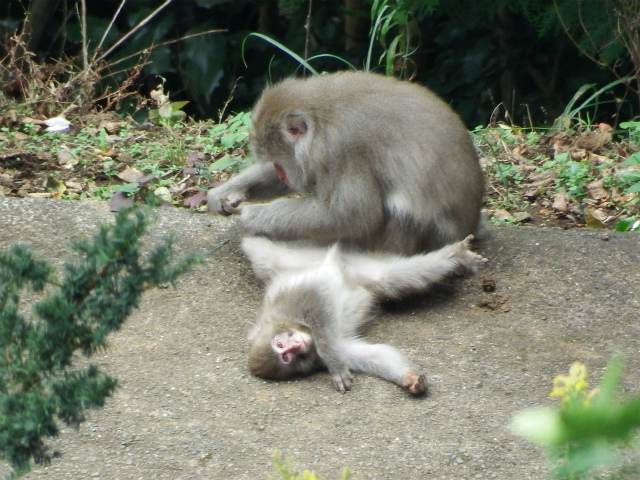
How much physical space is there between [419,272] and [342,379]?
0.83 m

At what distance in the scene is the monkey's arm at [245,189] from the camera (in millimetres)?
Answer: 4980

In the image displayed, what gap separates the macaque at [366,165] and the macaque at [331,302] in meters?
0.13

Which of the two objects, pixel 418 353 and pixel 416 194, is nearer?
pixel 418 353

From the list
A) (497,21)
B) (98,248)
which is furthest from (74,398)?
(497,21)

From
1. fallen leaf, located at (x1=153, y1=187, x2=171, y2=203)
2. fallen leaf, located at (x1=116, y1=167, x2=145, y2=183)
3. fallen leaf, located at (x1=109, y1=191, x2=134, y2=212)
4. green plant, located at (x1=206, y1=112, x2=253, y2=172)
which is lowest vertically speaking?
fallen leaf, located at (x1=153, y1=187, x2=171, y2=203)

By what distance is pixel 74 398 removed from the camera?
1.93 m

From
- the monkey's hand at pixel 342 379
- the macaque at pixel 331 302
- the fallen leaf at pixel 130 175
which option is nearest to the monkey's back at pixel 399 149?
the macaque at pixel 331 302

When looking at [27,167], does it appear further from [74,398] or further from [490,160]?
[74,398]

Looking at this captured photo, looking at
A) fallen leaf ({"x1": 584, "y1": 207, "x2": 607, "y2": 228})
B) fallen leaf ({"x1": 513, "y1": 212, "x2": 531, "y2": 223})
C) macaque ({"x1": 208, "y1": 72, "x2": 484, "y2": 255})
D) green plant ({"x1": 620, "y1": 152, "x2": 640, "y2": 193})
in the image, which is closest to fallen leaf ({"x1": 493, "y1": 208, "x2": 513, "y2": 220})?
fallen leaf ({"x1": 513, "y1": 212, "x2": 531, "y2": 223})

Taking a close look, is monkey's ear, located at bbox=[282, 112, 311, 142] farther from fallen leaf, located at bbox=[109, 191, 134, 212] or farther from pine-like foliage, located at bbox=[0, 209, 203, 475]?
pine-like foliage, located at bbox=[0, 209, 203, 475]

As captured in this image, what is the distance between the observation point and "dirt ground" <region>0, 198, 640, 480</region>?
3.14 meters

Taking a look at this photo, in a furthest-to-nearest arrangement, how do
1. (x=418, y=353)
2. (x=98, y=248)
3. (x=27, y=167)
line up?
(x=27, y=167) < (x=418, y=353) < (x=98, y=248)

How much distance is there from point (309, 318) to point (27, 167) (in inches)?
113

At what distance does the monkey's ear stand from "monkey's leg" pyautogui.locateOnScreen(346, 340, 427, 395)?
1129mm
